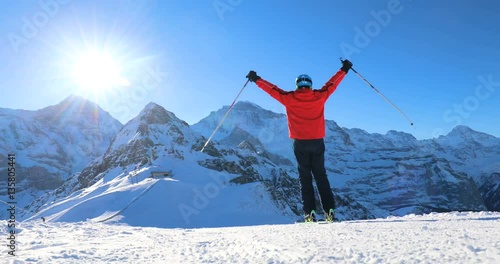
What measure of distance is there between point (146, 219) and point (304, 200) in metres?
44.8

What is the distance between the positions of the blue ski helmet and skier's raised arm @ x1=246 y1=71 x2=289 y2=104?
0.33m


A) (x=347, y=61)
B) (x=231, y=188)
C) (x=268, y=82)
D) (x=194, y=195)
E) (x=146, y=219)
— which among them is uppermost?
(x=347, y=61)

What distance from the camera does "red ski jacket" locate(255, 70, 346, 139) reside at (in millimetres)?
7000

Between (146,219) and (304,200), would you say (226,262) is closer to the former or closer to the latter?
(304,200)

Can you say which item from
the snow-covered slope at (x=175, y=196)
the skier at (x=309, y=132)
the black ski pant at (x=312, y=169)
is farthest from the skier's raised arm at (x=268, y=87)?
the snow-covered slope at (x=175, y=196)

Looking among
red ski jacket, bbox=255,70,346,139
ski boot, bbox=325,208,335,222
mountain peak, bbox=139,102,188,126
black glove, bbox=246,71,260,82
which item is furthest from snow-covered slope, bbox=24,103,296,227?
red ski jacket, bbox=255,70,346,139

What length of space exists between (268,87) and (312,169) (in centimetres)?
191

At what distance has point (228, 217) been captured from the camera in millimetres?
52469

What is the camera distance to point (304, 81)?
7117mm

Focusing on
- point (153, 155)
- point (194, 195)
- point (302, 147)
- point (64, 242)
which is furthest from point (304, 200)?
point (153, 155)

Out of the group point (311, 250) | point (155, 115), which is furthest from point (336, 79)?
point (155, 115)

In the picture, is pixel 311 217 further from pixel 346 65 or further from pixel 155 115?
pixel 155 115

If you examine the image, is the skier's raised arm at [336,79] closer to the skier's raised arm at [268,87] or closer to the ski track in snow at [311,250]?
the skier's raised arm at [268,87]

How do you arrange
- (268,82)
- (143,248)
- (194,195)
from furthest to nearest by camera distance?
(194,195) < (268,82) < (143,248)
